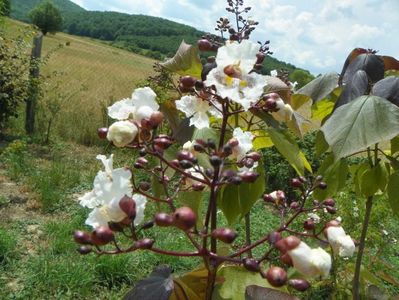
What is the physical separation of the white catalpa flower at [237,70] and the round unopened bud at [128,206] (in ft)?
0.86

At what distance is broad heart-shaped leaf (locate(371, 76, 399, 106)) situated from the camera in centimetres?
98

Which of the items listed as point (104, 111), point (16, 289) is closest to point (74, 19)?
point (104, 111)

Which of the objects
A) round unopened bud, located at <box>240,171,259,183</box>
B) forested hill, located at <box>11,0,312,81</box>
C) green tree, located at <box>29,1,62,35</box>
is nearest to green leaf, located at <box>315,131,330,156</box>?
round unopened bud, located at <box>240,171,259,183</box>

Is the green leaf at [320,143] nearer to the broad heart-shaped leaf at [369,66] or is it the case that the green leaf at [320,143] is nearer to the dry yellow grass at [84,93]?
the broad heart-shaped leaf at [369,66]

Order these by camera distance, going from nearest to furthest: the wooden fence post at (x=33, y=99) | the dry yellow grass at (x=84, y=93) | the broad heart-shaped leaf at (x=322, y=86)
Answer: the broad heart-shaped leaf at (x=322, y=86) < the wooden fence post at (x=33, y=99) < the dry yellow grass at (x=84, y=93)

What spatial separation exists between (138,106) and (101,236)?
27 centimetres

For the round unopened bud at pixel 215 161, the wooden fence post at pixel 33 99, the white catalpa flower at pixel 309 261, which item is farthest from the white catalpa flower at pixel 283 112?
the wooden fence post at pixel 33 99

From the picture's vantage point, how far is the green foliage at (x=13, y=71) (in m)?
5.44

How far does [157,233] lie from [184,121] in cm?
303

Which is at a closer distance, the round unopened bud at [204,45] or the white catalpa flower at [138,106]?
the white catalpa flower at [138,106]

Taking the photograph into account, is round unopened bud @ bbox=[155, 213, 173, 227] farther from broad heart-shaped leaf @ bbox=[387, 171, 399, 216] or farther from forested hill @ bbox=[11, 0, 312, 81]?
forested hill @ bbox=[11, 0, 312, 81]

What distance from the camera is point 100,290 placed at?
9.73 ft

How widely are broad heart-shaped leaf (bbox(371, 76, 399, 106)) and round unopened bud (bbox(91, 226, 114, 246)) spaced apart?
2.12 feet

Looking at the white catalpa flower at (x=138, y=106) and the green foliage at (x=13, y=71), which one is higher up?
the white catalpa flower at (x=138, y=106)
